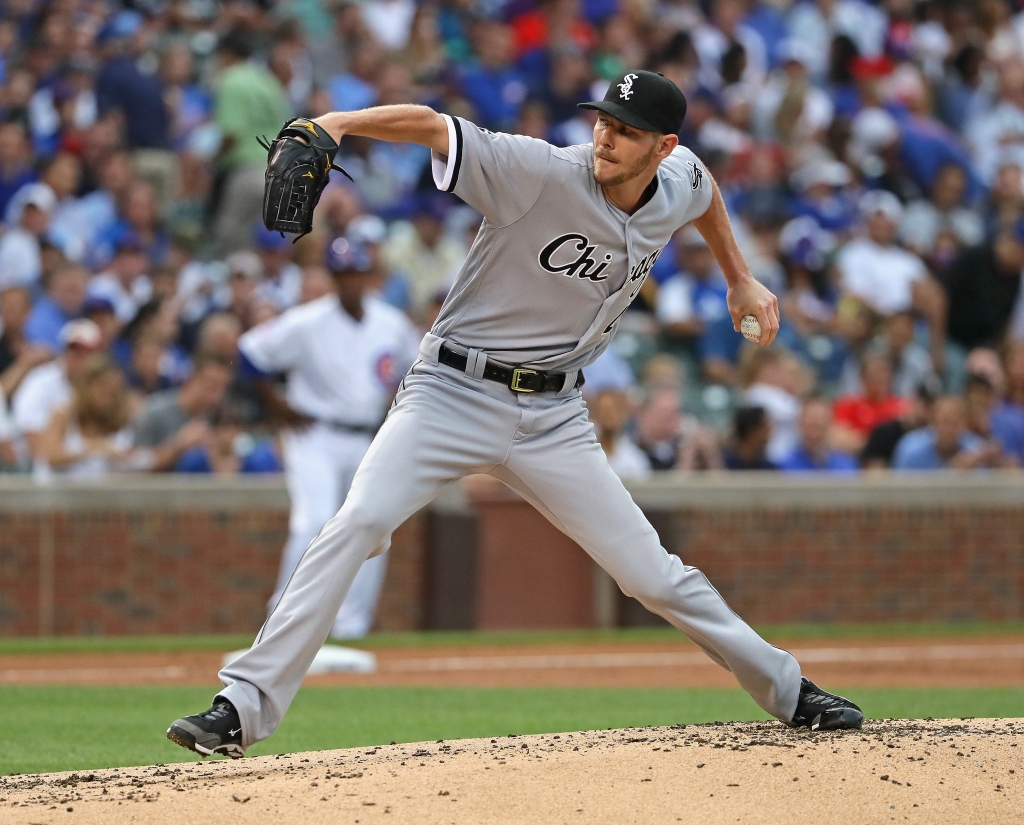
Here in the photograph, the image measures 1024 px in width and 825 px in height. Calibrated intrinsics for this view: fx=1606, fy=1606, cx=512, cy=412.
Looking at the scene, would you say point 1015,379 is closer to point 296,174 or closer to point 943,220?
point 943,220

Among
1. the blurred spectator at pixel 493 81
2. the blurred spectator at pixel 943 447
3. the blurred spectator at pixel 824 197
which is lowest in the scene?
the blurred spectator at pixel 943 447

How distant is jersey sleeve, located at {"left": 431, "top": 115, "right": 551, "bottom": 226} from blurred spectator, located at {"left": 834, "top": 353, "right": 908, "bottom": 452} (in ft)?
28.1

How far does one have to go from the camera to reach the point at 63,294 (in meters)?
11.8

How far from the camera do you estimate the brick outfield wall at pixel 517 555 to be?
10.6 meters

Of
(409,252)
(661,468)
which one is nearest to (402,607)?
(661,468)

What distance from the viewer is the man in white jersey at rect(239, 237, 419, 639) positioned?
30.9 ft

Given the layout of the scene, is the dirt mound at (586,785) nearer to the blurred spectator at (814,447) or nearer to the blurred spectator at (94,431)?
the blurred spectator at (94,431)

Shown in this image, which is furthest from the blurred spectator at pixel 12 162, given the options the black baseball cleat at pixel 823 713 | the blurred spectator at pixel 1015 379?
the black baseball cleat at pixel 823 713

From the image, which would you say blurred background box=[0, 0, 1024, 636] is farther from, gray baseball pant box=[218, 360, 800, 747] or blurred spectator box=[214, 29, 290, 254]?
gray baseball pant box=[218, 360, 800, 747]

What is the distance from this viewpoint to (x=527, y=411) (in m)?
4.95

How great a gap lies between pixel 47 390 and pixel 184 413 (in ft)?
3.07

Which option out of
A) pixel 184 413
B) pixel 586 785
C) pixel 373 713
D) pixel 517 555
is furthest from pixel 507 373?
pixel 517 555

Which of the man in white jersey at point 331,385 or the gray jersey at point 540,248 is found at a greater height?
the gray jersey at point 540,248

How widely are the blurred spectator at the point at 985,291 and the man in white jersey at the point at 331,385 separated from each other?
23.4ft
